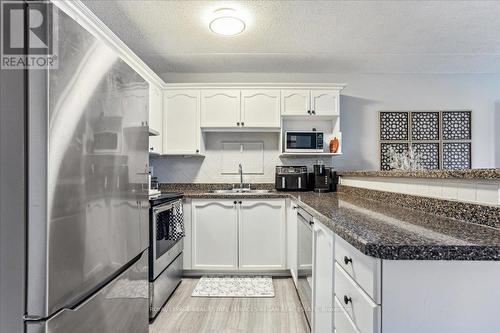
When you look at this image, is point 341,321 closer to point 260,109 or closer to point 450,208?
point 450,208

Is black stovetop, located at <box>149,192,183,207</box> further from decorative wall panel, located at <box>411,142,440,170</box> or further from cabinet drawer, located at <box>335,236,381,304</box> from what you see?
decorative wall panel, located at <box>411,142,440,170</box>

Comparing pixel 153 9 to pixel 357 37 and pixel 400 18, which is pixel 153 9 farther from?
pixel 400 18

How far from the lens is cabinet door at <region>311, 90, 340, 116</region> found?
304 centimetres

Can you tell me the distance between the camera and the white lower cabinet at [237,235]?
2.67 meters

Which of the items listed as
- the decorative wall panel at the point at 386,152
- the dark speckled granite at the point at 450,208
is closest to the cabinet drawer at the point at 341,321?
the dark speckled granite at the point at 450,208

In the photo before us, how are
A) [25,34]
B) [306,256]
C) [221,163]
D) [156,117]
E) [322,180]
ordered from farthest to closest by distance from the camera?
[221,163] < [322,180] < [156,117] < [306,256] < [25,34]

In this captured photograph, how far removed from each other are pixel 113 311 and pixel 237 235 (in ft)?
5.70

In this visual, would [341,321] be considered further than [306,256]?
No

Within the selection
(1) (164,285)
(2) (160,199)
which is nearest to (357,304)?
(2) (160,199)

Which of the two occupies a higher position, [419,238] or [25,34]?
[25,34]

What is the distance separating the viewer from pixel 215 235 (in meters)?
2.69

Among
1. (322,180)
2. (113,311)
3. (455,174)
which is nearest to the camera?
(113,311)

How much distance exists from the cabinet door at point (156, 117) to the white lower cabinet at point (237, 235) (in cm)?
82

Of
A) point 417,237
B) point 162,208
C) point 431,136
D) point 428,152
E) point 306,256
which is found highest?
point 431,136
